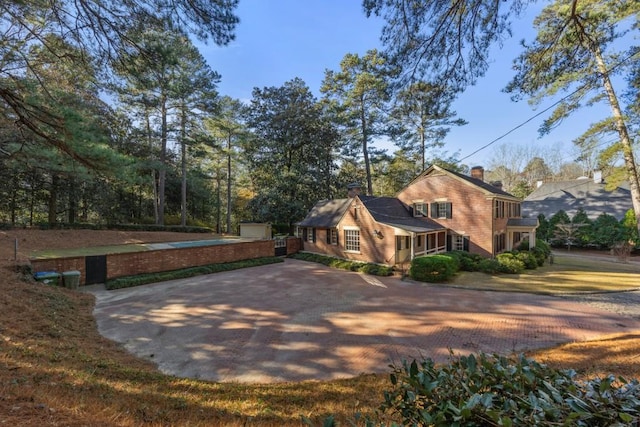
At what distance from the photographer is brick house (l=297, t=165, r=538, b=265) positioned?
56.1 feet

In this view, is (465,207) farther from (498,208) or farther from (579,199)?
(579,199)

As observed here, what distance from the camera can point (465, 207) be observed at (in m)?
18.2

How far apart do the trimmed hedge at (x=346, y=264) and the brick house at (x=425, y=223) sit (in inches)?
31.8

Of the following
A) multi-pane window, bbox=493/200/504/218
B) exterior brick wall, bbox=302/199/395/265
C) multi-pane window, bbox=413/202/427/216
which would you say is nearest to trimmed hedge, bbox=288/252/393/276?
exterior brick wall, bbox=302/199/395/265

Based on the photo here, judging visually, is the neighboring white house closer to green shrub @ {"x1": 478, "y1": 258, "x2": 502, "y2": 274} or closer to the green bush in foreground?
green shrub @ {"x1": 478, "y1": 258, "x2": 502, "y2": 274}

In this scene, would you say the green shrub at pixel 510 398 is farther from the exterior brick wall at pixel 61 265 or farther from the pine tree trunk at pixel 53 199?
the pine tree trunk at pixel 53 199

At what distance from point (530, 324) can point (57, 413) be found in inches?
405

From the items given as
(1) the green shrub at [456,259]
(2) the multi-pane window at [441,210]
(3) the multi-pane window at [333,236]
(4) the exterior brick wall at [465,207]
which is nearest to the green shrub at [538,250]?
(4) the exterior brick wall at [465,207]

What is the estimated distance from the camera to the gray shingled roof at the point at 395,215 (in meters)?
17.6

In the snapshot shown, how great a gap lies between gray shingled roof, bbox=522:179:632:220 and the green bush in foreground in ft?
86.8

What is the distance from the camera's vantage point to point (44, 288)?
923 centimetres

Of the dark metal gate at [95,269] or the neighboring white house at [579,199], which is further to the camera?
the neighboring white house at [579,199]

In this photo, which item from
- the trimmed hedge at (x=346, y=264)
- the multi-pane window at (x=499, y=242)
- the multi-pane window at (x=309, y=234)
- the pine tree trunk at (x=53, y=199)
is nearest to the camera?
the trimmed hedge at (x=346, y=264)

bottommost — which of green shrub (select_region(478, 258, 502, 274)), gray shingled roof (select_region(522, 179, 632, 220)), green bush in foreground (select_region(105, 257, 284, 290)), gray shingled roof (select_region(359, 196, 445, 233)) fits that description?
green bush in foreground (select_region(105, 257, 284, 290))
